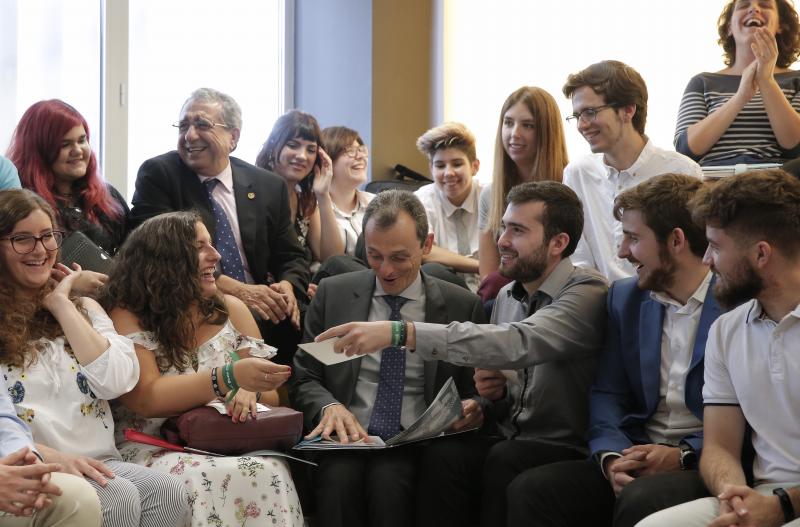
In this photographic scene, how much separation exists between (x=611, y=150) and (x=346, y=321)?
1226mm

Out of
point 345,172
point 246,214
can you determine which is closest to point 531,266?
point 246,214

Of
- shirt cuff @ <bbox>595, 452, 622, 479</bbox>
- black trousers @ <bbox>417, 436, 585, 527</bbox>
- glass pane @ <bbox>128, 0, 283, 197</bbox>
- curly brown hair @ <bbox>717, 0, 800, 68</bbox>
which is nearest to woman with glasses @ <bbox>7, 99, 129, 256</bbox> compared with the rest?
glass pane @ <bbox>128, 0, 283, 197</bbox>

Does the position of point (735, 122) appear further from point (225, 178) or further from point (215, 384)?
point (215, 384)

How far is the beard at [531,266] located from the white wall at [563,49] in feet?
7.63

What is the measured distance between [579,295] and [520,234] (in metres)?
0.29

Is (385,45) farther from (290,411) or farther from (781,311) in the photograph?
(781,311)

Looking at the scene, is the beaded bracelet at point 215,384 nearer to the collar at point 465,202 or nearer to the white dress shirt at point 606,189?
the white dress shirt at point 606,189

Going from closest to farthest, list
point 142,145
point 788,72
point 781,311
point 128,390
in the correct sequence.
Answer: point 781,311 → point 128,390 → point 788,72 → point 142,145

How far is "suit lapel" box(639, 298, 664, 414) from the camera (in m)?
2.99

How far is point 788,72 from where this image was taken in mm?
4324

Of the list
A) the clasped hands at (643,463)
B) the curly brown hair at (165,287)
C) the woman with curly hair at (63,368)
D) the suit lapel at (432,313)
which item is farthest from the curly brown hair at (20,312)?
the clasped hands at (643,463)

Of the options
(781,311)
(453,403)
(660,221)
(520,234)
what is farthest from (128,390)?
(781,311)

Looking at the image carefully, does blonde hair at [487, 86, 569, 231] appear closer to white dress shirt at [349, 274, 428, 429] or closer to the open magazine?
white dress shirt at [349, 274, 428, 429]

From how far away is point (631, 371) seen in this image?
3.08 metres
